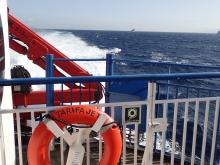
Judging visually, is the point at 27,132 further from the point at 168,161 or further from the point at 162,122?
the point at 162,122

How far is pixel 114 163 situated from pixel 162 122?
532 mm

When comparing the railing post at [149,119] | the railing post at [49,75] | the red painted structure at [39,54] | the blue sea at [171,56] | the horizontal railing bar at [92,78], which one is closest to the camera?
the horizontal railing bar at [92,78]

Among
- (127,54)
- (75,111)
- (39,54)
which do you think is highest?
(39,54)

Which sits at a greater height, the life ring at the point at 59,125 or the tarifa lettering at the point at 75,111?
the tarifa lettering at the point at 75,111

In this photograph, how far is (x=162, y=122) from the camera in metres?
2.81

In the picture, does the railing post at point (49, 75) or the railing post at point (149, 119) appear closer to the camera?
the railing post at point (149, 119)

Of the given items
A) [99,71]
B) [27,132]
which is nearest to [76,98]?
[27,132]

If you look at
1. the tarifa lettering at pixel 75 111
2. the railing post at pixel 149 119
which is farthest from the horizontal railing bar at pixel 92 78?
the tarifa lettering at pixel 75 111

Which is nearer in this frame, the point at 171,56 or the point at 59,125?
the point at 59,125

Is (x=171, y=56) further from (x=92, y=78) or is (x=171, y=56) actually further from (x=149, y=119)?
(x=92, y=78)

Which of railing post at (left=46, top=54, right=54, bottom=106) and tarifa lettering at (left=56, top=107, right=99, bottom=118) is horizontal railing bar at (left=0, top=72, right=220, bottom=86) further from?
railing post at (left=46, top=54, right=54, bottom=106)

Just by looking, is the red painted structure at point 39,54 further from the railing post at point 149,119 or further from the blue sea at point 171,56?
the railing post at point 149,119

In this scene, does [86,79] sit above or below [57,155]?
above

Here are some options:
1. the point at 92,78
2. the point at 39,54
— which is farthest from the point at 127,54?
the point at 92,78
